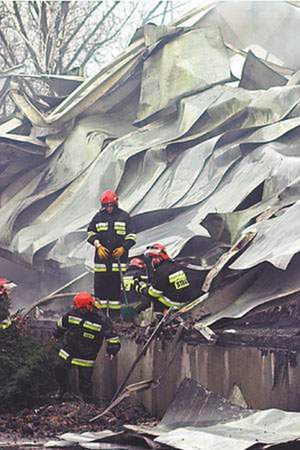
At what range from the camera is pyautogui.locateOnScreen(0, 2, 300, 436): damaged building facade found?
10625mm

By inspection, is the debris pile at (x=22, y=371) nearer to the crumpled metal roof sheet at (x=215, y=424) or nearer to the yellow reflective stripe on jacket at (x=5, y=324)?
the yellow reflective stripe on jacket at (x=5, y=324)

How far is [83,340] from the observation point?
38.4ft

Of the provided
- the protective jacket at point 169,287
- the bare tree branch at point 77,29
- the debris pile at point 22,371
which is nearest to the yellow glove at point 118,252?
the protective jacket at point 169,287

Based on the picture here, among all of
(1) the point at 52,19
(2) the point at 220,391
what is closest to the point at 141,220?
(2) the point at 220,391

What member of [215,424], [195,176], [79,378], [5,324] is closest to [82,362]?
[79,378]

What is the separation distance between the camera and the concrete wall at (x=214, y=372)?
9688 millimetres

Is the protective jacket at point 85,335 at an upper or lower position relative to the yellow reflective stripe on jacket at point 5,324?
lower

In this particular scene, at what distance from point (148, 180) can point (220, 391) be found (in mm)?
6107

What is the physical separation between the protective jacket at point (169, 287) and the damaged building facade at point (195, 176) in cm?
38

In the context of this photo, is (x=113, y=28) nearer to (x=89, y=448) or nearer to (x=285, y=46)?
(x=285, y=46)

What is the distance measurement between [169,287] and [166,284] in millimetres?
51

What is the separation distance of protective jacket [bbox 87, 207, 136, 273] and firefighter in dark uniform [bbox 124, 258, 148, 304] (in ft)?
0.65

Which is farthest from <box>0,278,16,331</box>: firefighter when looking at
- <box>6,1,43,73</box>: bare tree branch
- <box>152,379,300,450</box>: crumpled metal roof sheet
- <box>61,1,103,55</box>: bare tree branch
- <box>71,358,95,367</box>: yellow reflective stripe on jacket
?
<box>61,1,103,55</box>: bare tree branch

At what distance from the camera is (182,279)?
1170cm
